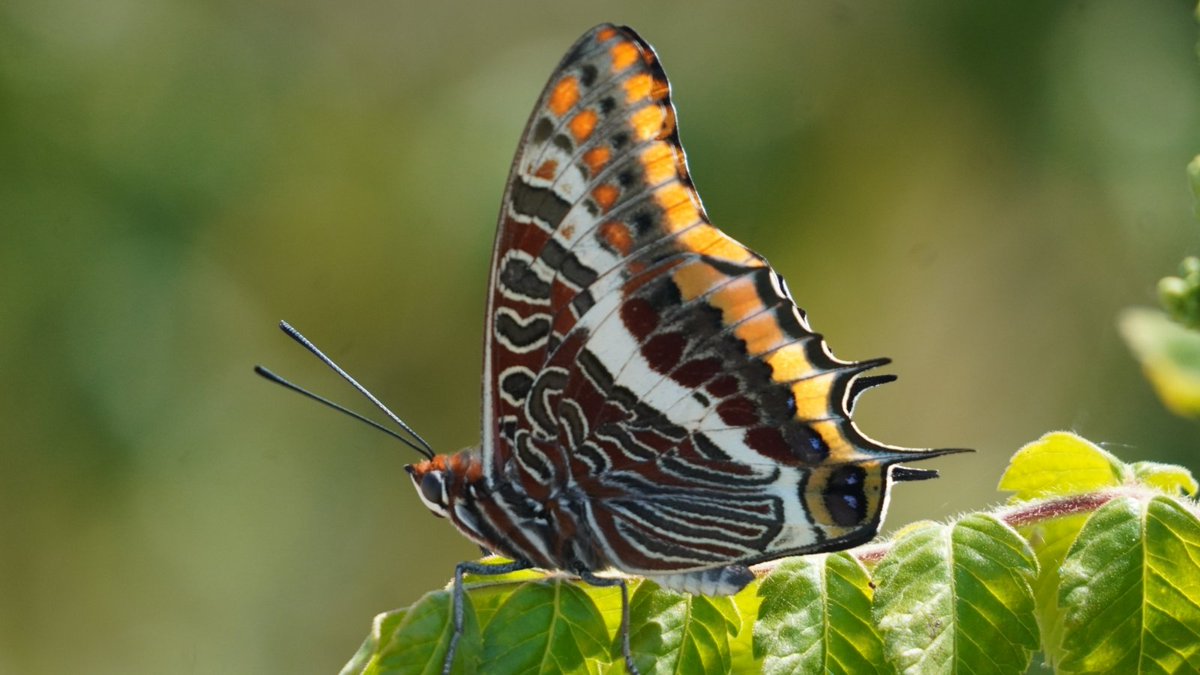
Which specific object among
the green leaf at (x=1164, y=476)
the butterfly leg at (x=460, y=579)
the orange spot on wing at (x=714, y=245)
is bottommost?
the green leaf at (x=1164, y=476)

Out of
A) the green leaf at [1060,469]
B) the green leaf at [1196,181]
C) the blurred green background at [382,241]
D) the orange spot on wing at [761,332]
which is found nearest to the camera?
the green leaf at [1196,181]

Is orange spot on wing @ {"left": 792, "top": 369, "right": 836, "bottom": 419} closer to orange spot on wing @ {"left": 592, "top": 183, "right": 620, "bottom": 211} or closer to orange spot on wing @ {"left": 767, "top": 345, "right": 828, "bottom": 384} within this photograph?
orange spot on wing @ {"left": 767, "top": 345, "right": 828, "bottom": 384}

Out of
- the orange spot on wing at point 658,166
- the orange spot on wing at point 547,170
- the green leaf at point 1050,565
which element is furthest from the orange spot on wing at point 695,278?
A: the green leaf at point 1050,565

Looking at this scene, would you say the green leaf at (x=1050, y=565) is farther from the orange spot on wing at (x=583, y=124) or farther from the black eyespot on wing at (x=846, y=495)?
the orange spot on wing at (x=583, y=124)

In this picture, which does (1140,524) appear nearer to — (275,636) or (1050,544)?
(1050,544)

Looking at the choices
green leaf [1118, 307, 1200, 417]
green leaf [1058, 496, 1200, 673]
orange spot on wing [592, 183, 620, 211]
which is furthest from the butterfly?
green leaf [1118, 307, 1200, 417]

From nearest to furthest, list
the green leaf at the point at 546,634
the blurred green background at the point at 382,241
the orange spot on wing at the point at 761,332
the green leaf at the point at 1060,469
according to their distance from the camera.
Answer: the green leaf at the point at 546,634 < the green leaf at the point at 1060,469 < the orange spot on wing at the point at 761,332 < the blurred green background at the point at 382,241
